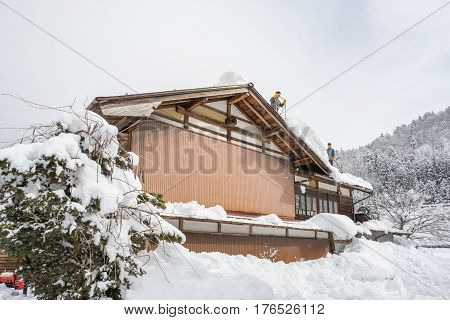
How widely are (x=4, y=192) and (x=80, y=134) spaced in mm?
1327

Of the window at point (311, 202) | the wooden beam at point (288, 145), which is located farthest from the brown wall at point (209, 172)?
the window at point (311, 202)

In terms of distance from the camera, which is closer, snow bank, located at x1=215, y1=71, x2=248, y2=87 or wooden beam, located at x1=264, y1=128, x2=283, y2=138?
wooden beam, located at x1=264, y1=128, x2=283, y2=138

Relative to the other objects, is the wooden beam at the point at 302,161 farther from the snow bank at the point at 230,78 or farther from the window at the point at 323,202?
the snow bank at the point at 230,78

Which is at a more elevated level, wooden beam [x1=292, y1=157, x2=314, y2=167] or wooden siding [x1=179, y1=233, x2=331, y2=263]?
wooden beam [x1=292, y1=157, x2=314, y2=167]

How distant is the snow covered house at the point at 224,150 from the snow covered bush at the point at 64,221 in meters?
4.46

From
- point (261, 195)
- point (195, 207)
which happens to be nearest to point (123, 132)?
point (195, 207)

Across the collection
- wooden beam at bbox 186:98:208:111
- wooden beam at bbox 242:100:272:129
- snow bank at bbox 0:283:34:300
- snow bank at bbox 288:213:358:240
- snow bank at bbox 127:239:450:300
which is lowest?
snow bank at bbox 0:283:34:300

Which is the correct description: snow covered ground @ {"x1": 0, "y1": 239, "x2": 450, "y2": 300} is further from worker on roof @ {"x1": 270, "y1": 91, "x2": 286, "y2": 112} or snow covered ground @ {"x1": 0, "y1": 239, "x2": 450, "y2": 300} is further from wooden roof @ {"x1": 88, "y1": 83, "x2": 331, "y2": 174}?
worker on roof @ {"x1": 270, "y1": 91, "x2": 286, "y2": 112}

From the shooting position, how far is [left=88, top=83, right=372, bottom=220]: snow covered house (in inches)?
407

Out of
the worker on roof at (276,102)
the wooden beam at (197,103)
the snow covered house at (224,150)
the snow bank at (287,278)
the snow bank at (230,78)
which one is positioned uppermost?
the snow bank at (230,78)

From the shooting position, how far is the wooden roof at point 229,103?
9.23 m

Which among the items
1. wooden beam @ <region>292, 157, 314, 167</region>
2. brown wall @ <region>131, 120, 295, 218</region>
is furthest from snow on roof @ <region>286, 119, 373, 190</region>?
brown wall @ <region>131, 120, 295, 218</region>

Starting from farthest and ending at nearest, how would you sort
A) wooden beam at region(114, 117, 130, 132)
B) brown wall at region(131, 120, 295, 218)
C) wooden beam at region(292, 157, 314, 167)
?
wooden beam at region(292, 157, 314, 167)
brown wall at region(131, 120, 295, 218)
wooden beam at region(114, 117, 130, 132)

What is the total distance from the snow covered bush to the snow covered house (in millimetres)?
4455
